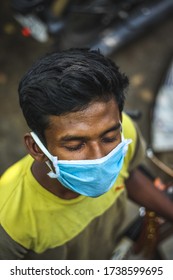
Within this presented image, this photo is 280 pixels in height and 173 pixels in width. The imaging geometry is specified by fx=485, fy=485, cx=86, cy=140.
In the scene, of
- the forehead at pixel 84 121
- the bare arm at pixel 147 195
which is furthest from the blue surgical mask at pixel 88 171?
the bare arm at pixel 147 195

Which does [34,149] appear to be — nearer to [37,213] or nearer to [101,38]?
[37,213]

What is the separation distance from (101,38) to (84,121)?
3676 mm

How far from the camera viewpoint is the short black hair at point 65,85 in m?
1.90

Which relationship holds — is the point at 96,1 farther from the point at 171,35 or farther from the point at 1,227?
the point at 1,227

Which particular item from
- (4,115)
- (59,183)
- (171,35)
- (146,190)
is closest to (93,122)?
(59,183)

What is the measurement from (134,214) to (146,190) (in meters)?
1.16

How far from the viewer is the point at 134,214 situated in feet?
12.8

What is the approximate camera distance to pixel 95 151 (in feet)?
6.57

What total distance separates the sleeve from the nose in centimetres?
54

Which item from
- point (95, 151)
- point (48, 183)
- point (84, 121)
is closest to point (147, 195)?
point (48, 183)

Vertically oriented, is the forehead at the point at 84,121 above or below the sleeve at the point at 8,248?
above

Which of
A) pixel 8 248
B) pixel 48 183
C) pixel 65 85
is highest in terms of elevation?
pixel 65 85

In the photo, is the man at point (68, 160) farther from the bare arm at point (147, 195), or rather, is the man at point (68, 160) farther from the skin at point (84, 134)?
the bare arm at point (147, 195)

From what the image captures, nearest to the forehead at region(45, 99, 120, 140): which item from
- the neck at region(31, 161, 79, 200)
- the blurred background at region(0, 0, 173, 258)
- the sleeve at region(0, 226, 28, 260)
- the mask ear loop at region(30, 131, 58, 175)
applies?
the mask ear loop at region(30, 131, 58, 175)
